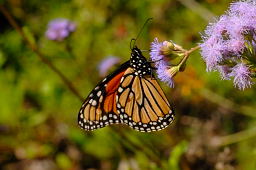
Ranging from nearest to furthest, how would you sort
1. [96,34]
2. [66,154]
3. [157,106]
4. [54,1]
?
[157,106] < [66,154] < [96,34] < [54,1]

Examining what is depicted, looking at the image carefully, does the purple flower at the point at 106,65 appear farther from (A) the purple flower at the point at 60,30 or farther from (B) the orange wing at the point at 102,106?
(B) the orange wing at the point at 102,106

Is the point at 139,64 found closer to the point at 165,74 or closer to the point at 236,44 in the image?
the point at 165,74

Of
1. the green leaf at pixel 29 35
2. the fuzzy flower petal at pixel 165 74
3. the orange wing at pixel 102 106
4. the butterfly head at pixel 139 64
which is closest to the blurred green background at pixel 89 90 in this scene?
the green leaf at pixel 29 35

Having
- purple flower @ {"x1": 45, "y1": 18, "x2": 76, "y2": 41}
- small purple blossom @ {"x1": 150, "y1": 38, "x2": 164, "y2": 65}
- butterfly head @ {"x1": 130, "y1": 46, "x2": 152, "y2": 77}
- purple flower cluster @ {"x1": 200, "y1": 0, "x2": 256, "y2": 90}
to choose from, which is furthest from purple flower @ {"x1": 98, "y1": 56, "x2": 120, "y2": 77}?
purple flower cluster @ {"x1": 200, "y1": 0, "x2": 256, "y2": 90}

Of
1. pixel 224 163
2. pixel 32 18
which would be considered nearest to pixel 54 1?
pixel 32 18

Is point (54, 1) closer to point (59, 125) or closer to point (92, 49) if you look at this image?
point (92, 49)

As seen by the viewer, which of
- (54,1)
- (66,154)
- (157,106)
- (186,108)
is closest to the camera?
(157,106)

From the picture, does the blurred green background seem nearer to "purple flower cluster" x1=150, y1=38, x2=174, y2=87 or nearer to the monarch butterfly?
the monarch butterfly
